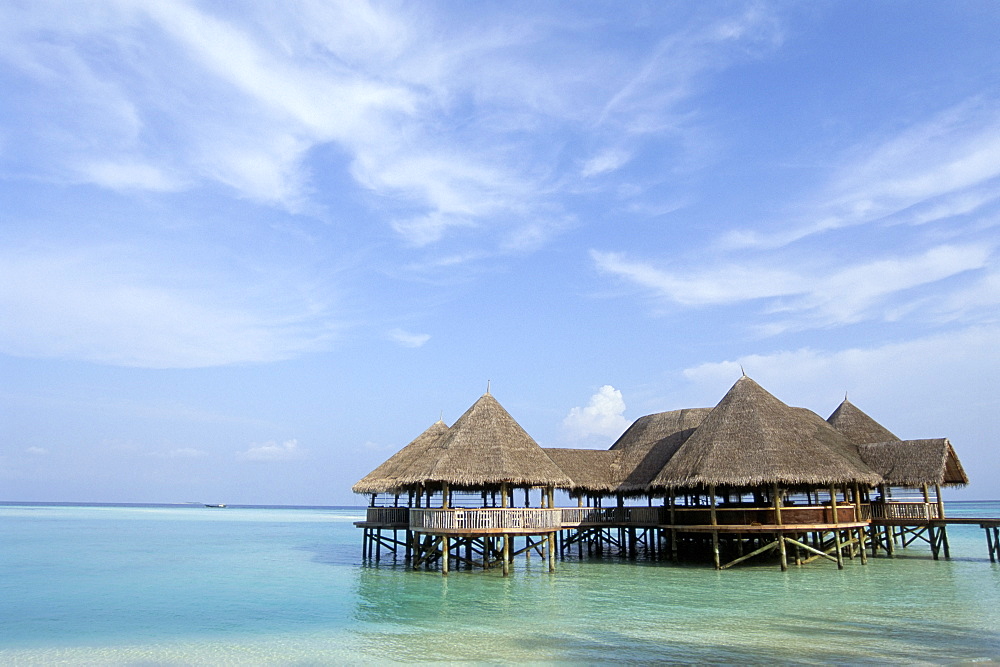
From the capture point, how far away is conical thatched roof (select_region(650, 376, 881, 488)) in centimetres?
2002

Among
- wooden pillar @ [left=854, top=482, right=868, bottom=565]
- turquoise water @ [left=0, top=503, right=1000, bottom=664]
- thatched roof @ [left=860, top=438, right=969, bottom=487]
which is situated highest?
thatched roof @ [left=860, top=438, right=969, bottom=487]

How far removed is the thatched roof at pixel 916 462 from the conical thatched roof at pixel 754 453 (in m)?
1.27

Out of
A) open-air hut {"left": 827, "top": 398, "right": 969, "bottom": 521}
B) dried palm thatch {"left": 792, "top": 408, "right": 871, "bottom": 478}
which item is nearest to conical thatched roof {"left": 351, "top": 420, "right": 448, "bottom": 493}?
dried palm thatch {"left": 792, "top": 408, "right": 871, "bottom": 478}

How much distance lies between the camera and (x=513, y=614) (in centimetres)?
1385

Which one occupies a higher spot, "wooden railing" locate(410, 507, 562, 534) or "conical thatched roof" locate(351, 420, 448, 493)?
"conical thatched roof" locate(351, 420, 448, 493)

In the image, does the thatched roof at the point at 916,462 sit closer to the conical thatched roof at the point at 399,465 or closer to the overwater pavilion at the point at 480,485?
the overwater pavilion at the point at 480,485

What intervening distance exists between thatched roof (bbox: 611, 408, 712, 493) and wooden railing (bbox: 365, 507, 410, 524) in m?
7.24

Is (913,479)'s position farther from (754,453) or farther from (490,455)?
(490,455)

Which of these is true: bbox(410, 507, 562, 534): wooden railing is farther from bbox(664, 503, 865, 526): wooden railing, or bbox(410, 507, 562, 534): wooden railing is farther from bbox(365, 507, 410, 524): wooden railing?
bbox(664, 503, 865, 526): wooden railing

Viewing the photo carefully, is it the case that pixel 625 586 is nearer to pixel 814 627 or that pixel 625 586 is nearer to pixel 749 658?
pixel 814 627

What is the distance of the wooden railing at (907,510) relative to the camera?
76.8 feet

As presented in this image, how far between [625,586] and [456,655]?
8.09 meters

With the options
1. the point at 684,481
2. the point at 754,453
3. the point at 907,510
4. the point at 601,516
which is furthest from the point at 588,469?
the point at 907,510

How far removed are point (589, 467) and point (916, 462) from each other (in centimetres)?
1059
